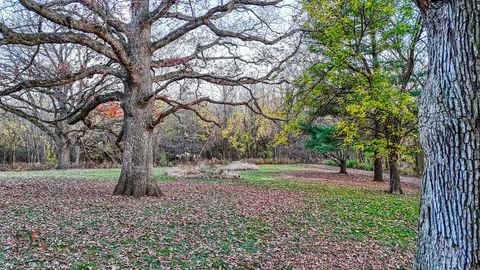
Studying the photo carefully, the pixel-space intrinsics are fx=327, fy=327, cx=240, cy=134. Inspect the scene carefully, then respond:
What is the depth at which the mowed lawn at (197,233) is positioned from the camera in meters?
4.22

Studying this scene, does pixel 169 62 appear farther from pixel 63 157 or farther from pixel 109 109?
pixel 63 157

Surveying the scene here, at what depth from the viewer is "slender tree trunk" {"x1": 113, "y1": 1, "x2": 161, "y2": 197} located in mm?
8891

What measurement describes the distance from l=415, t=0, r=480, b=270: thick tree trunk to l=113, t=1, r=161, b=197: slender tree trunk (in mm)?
7500

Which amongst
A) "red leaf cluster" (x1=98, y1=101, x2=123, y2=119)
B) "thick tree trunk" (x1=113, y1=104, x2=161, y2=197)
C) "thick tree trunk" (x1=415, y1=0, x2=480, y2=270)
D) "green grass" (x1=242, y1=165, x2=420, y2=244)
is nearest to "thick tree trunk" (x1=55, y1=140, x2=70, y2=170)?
"red leaf cluster" (x1=98, y1=101, x2=123, y2=119)

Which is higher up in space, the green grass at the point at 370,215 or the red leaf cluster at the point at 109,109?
the red leaf cluster at the point at 109,109

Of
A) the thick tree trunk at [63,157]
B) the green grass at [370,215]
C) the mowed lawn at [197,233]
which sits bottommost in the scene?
the green grass at [370,215]

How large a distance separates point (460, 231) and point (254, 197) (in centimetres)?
755

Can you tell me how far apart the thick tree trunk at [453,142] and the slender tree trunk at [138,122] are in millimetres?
7500

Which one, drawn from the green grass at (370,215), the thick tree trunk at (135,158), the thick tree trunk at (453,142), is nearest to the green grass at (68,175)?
the thick tree trunk at (135,158)

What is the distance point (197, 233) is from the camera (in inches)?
218

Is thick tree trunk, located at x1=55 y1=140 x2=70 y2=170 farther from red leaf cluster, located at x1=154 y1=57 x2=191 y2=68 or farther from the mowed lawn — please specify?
red leaf cluster, located at x1=154 y1=57 x2=191 y2=68

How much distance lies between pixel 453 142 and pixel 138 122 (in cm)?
783

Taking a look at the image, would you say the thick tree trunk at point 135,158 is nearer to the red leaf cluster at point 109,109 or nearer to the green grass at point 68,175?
the green grass at point 68,175

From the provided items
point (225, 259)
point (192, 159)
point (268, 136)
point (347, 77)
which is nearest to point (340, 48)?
point (347, 77)
